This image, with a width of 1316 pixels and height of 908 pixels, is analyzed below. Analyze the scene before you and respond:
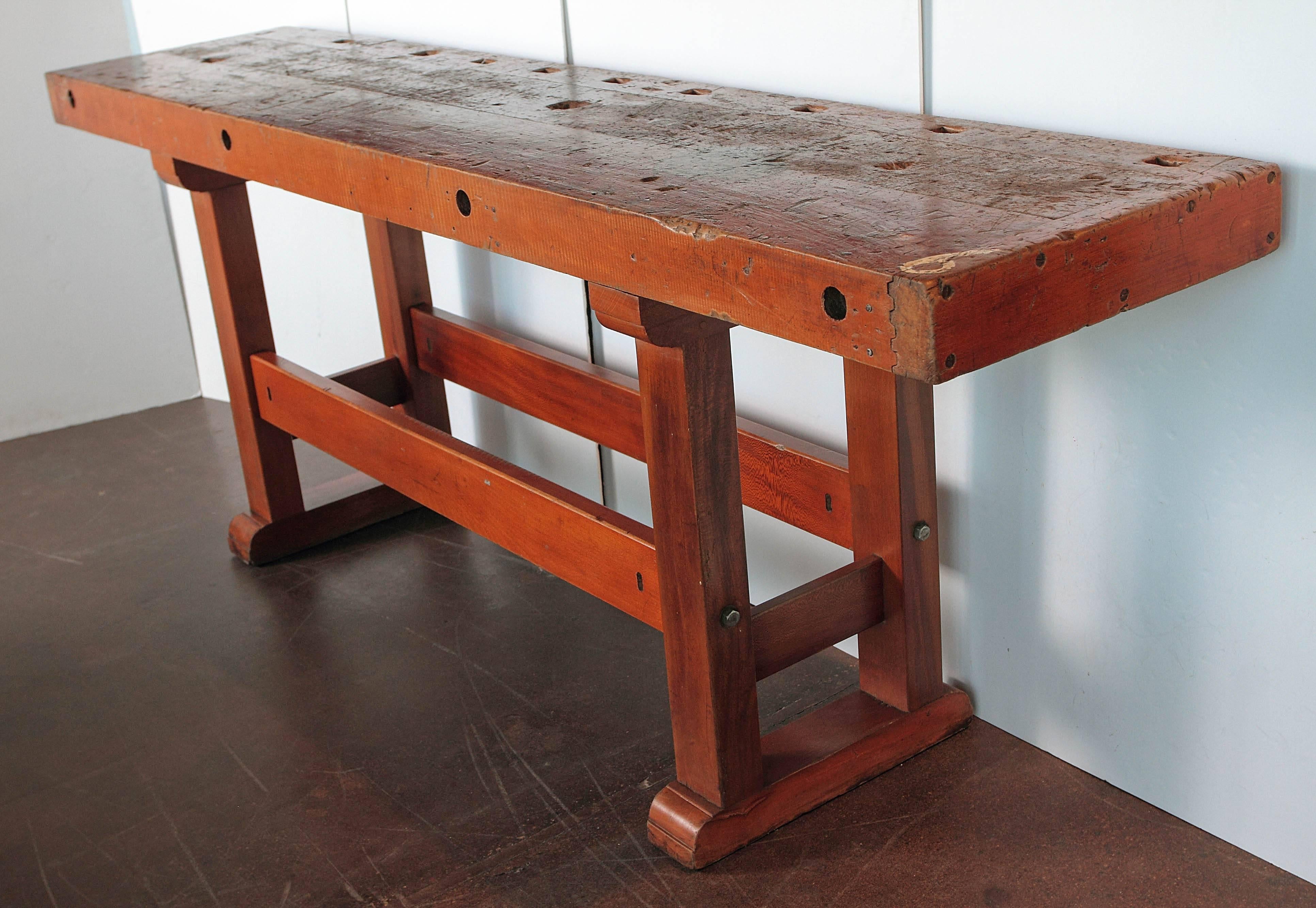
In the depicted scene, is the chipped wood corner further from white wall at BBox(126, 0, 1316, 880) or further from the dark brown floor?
the dark brown floor

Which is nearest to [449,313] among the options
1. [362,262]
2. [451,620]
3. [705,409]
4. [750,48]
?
[362,262]

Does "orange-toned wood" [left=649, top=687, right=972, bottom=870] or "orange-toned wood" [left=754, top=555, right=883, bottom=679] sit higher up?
"orange-toned wood" [left=754, top=555, right=883, bottom=679]

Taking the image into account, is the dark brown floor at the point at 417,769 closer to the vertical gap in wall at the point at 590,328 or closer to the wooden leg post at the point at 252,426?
the wooden leg post at the point at 252,426

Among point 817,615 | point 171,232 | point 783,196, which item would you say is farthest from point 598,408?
point 171,232

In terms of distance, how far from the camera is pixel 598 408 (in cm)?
261

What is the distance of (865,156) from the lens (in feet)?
5.73

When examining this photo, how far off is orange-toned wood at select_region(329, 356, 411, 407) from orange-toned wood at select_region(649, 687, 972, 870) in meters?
1.40

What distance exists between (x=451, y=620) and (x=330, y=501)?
662 mm

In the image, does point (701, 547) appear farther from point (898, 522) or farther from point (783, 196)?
point (783, 196)

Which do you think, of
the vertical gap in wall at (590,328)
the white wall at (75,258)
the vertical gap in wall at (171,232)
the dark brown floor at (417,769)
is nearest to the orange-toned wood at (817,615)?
the dark brown floor at (417,769)

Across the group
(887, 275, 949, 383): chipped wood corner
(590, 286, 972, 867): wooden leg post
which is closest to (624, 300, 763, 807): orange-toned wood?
(590, 286, 972, 867): wooden leg post

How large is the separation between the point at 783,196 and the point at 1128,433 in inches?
27.6

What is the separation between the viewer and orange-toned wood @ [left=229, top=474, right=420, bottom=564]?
10.2 ft

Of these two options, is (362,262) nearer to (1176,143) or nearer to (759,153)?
(759,153)
